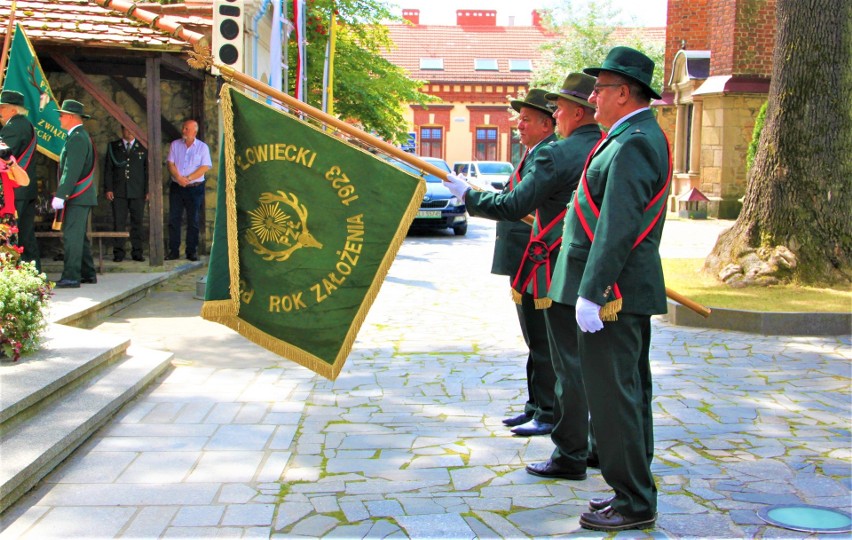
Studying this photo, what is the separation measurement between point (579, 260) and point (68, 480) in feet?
9.53

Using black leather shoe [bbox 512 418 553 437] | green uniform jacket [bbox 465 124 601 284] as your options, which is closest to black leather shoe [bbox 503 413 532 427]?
black leather shoe [bbox 512 418 553 437]

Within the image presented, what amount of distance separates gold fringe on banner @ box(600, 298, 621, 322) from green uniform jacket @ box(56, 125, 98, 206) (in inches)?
311

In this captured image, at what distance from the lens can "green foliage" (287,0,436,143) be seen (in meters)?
21.8

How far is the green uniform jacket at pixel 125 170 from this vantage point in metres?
13.7

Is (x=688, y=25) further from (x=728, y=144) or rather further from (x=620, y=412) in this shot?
(x=620, y=412)

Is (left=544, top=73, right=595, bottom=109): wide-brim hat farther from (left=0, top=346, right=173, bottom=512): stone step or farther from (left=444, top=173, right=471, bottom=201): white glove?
(left=0, top=346, right=173, bottom=512): stone step

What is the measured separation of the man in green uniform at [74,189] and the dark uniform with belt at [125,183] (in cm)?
295

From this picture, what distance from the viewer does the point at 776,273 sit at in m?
10.8

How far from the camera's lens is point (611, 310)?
419 centimetres

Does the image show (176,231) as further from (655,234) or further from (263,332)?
(655,234)

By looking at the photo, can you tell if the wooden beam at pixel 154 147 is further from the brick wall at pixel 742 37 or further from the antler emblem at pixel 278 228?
the brick wall at pixel 742 37

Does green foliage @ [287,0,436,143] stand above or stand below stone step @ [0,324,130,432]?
above

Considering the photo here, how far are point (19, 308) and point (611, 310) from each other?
164 inches

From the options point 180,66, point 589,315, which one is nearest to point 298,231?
point 589,315
